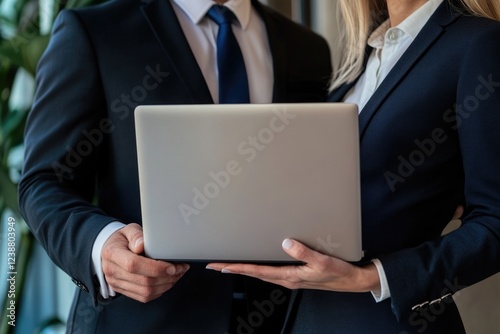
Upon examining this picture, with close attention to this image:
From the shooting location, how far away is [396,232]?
121 centimetres

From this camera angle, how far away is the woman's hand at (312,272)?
1.01m

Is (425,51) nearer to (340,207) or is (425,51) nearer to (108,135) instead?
(340,207)

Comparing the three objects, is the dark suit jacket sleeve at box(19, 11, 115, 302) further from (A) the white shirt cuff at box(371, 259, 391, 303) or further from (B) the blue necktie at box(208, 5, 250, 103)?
(A) the white shirt cuff at box(371, 259, 391, 303)

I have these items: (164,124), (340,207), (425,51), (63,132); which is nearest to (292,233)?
(340,207)

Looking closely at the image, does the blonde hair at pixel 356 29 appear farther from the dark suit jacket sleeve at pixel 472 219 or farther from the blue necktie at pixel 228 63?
the dark suit jacket sleeve at pixel 472 219

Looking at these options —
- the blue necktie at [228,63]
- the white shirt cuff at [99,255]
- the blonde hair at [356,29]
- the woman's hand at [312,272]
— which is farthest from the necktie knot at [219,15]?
the woman's hand at [312,272]

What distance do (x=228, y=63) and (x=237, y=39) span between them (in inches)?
4.7

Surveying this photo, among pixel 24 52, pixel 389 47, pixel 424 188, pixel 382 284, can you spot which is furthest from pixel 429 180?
pixel 24 52

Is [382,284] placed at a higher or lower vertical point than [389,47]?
lower

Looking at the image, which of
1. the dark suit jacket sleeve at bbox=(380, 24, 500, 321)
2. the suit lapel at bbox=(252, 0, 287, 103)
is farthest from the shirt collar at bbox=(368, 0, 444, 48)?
the suit lapel at bbox=(252, 0, 287, 103)

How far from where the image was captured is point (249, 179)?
1.00 meters

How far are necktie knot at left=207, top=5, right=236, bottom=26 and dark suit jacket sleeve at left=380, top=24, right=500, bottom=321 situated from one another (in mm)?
567

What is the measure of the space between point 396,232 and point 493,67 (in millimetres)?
333

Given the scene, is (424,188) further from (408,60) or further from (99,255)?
(99,255)
